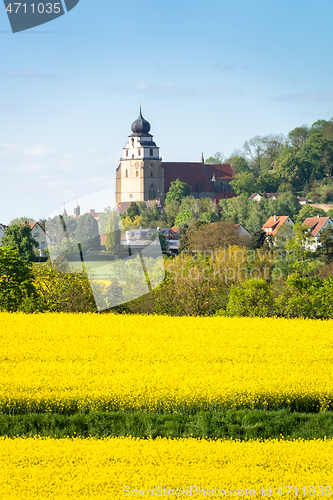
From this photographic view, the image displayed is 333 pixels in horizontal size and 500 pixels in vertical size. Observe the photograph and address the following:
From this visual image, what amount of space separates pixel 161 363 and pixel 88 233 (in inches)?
247

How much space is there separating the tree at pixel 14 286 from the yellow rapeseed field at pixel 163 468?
1081cm

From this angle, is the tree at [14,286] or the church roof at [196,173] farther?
the church roof at [196,173]

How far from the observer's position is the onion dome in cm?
11838

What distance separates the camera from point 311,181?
118 m

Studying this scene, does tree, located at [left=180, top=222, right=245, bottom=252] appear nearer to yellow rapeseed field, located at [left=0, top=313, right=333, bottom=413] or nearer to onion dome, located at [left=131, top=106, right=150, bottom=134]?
yellow rapeseed field, located at [left=0, top=313, right=333, bottom=413]

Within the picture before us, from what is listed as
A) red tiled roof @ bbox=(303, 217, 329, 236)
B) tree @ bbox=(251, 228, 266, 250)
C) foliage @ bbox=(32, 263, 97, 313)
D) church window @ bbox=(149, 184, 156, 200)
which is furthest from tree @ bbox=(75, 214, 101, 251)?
church window @ bbox=(149, 184, 156, 200)

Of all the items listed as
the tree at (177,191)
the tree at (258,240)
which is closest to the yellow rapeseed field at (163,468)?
the tree at (258,240)

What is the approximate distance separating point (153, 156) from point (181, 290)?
4004 inches

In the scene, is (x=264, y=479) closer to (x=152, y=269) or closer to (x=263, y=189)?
(x=152, y=269)

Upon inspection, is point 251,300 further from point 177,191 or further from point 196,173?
point 196,173

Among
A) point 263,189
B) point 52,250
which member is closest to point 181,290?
point 52,250

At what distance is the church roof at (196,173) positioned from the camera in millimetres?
127938

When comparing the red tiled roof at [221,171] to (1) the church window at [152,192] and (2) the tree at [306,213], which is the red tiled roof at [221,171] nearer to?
(1) the church window at [152,192]

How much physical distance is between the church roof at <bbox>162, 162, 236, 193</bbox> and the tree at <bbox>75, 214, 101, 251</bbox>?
10666 centimetres
